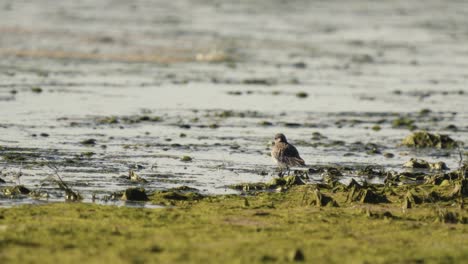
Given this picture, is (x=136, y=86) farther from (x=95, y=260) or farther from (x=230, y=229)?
(x=95, y=260)

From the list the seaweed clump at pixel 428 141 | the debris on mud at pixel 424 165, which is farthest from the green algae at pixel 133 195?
the seaweed clump at pixel 428 141

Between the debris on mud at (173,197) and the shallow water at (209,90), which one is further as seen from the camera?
the shallow water at (209,90)

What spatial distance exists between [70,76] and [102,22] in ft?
57.0

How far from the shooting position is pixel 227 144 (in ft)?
59.7

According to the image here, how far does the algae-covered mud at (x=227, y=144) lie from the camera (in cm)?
1075

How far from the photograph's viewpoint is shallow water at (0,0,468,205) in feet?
53.9

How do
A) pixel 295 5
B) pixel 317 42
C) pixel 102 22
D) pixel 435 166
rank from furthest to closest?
pixel 295 5 → pixel 102 22 → pixel 317 42 → pixel 435 166

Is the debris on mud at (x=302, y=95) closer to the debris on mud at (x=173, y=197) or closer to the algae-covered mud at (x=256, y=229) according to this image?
the algae-covered mud at (x=256, y=229)

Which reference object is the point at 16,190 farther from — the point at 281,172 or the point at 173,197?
the point at 281,172

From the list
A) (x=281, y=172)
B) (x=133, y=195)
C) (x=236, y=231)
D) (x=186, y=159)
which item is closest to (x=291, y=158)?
(x=281, y=172)

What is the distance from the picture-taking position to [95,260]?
9.47m

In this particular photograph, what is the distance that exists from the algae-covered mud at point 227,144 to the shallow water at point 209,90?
69 millimetres

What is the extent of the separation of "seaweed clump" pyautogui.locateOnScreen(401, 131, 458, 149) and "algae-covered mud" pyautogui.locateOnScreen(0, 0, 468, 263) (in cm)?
3

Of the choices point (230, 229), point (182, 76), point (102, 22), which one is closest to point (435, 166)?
point (230, 229)
